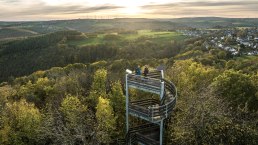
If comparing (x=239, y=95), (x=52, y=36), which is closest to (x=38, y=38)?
(x=52, y=36)

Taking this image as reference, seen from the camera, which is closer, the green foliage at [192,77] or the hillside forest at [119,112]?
the hillside forest at [119,112]

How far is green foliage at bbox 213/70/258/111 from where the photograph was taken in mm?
34781

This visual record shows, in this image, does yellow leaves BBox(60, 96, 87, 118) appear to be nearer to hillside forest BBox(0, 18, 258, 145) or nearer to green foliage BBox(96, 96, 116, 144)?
hillside forest BBox(0, 18, 258, 145)

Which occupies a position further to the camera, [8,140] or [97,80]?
[97,80]

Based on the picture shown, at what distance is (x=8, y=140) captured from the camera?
3400cm

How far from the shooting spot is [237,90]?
35.3 metres

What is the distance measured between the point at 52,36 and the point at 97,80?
143869 mm

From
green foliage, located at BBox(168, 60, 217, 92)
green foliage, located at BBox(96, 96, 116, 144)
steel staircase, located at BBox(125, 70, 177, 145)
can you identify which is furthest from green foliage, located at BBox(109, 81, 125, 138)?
steel staircase, located at BBox(125, 70, 177, 145)

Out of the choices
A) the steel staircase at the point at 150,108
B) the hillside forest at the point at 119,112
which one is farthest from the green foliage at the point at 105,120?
the steel staircase at the point at 150,108

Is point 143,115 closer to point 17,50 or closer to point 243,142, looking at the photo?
point 243,142

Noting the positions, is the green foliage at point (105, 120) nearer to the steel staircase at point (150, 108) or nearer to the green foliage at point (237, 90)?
the steel staircase at point (150, 108)

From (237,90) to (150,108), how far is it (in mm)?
18828

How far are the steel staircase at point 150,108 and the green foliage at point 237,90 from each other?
39.3 feet

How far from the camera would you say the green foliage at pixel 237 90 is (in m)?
34.8
